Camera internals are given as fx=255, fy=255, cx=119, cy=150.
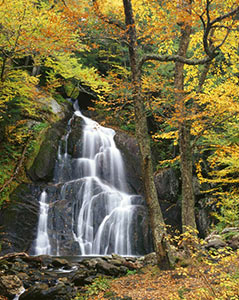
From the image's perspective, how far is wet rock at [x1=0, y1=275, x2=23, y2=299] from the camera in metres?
5.18

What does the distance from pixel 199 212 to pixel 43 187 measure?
7789 millimetres

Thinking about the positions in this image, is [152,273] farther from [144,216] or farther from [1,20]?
[1,20]

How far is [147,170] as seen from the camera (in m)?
6.26

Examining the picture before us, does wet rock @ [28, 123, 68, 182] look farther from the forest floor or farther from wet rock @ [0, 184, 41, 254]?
the forest floor

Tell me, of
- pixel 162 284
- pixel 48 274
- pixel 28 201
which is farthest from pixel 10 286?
pixel 28 201

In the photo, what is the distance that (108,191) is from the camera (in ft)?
42.6

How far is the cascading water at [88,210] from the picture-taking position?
1044 centimetres

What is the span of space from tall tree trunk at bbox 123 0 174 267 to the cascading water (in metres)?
3.07

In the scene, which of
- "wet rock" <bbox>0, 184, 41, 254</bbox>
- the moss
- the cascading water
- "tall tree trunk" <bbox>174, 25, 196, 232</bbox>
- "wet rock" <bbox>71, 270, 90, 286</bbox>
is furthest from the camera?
the moss

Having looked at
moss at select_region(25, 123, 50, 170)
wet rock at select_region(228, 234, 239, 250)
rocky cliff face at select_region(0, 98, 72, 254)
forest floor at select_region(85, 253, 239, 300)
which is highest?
moss at select_region(25, 123, 50, 170)

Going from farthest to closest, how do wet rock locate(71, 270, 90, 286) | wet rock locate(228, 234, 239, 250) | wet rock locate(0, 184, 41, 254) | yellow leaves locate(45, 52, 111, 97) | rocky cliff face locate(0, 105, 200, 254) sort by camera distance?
rocky cliff face locate(0, 105, 200, 254), wet rock locate(0, 184, 41, 254), yellow leaves locate(45, 52, 111, 97), wet rock locate(228, 234, 239, 250), wet rock locate(71, 270, 90, 286)

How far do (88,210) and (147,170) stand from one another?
623 cm

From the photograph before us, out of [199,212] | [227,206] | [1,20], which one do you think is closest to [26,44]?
[1,20]

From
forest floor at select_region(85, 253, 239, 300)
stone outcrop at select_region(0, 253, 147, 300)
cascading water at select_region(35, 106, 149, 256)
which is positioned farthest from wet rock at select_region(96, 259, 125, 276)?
Answer: cascading water at select_region(35, 106, 149, 256)
